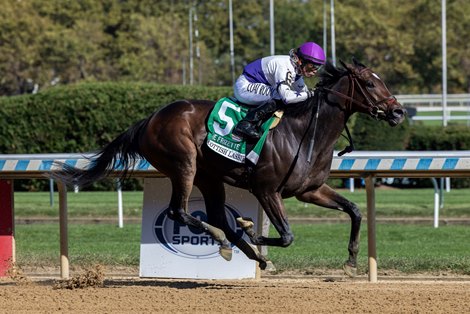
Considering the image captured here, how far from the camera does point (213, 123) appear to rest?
27.9 ft

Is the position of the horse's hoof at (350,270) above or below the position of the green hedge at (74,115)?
above

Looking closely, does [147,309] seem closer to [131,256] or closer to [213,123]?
[213,123]

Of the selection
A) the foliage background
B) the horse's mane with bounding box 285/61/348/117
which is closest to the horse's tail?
the horse's mane with bounding box 285/61/348/117

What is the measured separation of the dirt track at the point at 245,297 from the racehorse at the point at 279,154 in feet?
1.39

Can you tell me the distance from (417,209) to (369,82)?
10213mm

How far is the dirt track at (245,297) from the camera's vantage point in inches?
281

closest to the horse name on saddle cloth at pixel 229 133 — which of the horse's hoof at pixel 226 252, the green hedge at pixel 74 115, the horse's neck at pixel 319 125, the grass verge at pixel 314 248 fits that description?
the horse's neck at pixel 319 125

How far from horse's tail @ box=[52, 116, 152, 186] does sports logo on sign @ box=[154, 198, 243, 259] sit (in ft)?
2.44

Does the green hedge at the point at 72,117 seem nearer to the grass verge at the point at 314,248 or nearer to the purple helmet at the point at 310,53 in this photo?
the grass verge at the point at 314,248

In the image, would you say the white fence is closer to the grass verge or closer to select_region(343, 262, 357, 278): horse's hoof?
select_region(343, 262, 357, 278): horse's hoof

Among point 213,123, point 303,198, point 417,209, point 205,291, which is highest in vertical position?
point 213,123

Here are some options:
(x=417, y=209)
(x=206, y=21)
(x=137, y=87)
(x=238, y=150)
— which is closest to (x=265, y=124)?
(x=238, y=150)

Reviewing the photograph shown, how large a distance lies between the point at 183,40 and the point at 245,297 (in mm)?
39459

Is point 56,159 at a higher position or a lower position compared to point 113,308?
higher
